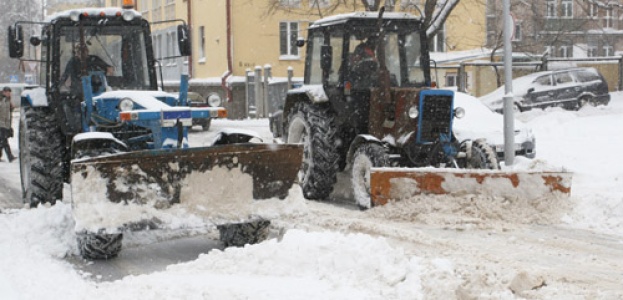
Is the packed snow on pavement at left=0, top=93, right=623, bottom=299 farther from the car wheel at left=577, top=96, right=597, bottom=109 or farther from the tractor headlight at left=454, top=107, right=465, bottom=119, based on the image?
the car wheel at left=577, top=96, right=597, bottom=109

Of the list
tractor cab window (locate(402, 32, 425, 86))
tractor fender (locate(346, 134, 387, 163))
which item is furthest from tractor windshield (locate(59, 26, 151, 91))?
tractor cab window (locate(402, 32, 425, 86))

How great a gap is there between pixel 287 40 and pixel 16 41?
26.5m

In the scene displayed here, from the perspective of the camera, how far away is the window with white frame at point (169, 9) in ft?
136

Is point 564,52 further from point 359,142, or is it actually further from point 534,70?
point 359,142

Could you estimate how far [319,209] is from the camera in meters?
10.6

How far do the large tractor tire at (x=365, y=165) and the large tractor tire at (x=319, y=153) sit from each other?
1.62 ft

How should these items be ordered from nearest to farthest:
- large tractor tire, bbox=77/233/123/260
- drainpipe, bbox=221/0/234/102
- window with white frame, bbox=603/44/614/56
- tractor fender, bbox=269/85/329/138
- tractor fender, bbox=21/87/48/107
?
large tractor tire, bbox=77/233/123/260 < tractor fender, bbox=21/87/48/107 < tractor fender, bbox=269/85/329/138 < drainpipe, bbox=221/0/234/102 < window with white frame, bbox=603/44/614/56

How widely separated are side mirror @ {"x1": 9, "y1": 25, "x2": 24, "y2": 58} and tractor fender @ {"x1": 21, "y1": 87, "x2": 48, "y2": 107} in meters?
0.59

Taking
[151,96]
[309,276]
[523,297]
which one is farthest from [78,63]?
[523,297]

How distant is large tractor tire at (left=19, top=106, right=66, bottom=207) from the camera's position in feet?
30.6

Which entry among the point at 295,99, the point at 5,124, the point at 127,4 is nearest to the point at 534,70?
the point at 5,124

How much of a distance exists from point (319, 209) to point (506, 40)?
4111mm

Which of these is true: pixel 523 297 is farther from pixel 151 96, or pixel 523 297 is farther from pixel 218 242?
pixel 151 96

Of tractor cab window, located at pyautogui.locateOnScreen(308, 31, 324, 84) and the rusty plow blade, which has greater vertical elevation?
tractor cab window, located at pyautogui.locateOnScreen(308, 31, 324, 84)
